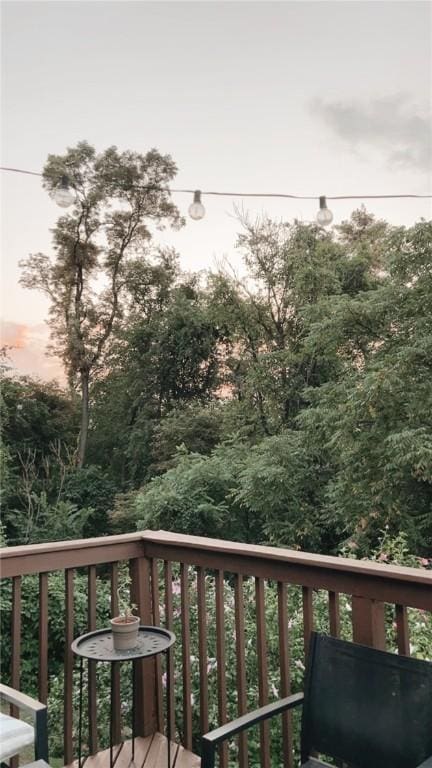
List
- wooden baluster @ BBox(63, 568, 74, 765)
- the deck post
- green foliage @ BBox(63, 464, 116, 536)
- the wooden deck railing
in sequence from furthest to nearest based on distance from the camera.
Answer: green foliage @ BBox(63, 464, 116, 536) → the deck post → wooden baluster @ BBox(63, 568, 74, 765) → the wooden deck railing

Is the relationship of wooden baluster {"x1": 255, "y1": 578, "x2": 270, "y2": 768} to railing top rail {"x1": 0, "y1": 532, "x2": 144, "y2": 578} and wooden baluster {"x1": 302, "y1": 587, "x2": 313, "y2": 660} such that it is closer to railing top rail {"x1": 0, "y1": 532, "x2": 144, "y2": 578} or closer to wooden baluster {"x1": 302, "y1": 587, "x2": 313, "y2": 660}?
wooden baluster {"x1": 302, "y1": 587, "x2": 313, "y2": 660}

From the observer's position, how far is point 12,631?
6.09 ft

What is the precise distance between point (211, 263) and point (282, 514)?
450cm

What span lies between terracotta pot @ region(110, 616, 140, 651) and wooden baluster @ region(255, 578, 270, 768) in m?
0.40

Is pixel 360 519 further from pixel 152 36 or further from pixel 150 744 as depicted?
pixel 152 36

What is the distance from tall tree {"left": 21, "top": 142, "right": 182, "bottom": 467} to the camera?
9.52m

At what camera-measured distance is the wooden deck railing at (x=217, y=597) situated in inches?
60.6

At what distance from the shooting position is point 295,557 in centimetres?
167

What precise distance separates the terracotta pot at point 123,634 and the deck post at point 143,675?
1.26 feet

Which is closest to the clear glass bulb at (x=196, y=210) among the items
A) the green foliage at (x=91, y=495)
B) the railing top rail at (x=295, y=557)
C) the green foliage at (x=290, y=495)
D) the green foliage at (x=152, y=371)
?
the railing top rail at (x=295, y=557)

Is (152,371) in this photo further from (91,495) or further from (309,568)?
(309,568)

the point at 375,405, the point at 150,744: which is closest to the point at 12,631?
the point at 150,744

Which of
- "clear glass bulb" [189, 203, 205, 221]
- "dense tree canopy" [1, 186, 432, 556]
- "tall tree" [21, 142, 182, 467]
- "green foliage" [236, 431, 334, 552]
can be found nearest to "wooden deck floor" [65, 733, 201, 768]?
"clear glass bulb" [189, 203, 205, 221]

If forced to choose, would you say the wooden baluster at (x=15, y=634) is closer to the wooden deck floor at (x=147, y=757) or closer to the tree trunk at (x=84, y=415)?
the wooden deck floor at (x=147, y=757)
